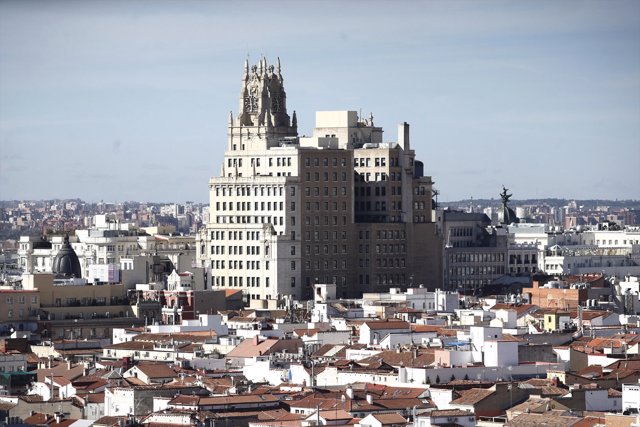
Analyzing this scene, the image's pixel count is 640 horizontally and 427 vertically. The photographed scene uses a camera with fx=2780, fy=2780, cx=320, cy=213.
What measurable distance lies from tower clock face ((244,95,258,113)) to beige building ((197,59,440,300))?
3962mm

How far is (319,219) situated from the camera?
169 meters

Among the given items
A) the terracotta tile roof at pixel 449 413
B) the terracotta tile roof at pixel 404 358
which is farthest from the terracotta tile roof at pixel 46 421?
the terracotta tile roof at pixel 404 358

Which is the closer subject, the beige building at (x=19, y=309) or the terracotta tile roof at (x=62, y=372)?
the terracotta tile roof at (x=62, y=372)

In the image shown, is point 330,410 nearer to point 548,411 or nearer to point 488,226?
point 548,411

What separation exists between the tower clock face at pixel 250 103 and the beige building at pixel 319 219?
396 cm

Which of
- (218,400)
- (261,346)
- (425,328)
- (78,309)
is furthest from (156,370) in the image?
(78,309)

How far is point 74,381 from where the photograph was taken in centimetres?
10175

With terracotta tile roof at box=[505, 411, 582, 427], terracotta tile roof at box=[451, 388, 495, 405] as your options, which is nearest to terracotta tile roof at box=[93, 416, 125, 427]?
terracotta tile roof at box=[451, 388, 495, 405]

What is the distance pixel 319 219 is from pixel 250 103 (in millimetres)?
13241

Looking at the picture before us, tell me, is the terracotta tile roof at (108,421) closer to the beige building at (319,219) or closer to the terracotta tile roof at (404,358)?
the terracotta tile roof at (404,358)

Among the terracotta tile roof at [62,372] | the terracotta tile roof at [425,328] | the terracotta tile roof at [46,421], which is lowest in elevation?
the terracotta tile roof at [46,421]

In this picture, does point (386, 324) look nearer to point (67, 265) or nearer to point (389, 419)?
point (67, 265)

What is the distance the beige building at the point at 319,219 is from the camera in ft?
546

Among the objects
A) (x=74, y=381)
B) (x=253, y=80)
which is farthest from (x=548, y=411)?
(x=253, y=80)
